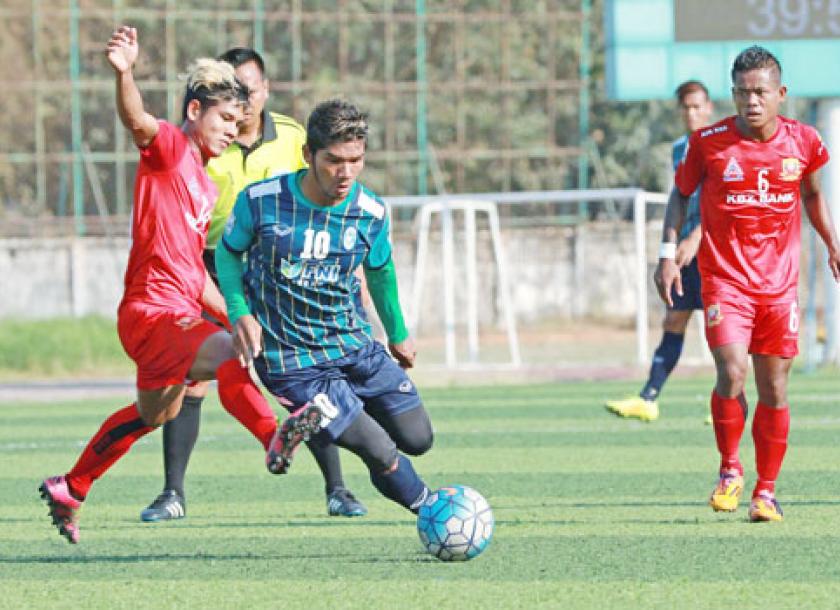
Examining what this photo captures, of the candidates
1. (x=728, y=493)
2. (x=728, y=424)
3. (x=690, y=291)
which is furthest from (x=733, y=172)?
(x=690, y=291)

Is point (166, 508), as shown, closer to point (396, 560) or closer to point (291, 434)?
point (396, 560)

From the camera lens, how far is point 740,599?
540 centimetres

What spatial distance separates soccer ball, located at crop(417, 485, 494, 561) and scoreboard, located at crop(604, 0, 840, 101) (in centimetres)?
1138

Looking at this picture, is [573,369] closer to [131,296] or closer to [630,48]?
[630,48]

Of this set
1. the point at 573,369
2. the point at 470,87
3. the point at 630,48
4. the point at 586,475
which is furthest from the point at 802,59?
the point at 470,87

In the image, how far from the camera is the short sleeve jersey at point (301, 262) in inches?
248

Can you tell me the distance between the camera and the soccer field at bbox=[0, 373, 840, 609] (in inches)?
222

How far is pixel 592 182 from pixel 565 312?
3164mm

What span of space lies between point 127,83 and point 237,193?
4.57 ft

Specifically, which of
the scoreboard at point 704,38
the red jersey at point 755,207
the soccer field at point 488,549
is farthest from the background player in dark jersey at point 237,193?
the scoreboard at point 704,38

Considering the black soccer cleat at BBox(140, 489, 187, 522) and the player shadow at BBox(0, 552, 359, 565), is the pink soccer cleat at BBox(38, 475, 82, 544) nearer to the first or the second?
the player shadow at BBox(0, 552, 359, 565)

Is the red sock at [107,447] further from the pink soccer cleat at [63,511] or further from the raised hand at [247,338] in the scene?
the raised hand at [247,338]

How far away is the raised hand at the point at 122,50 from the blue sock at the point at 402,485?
172cm

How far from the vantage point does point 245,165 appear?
7.92 meters
